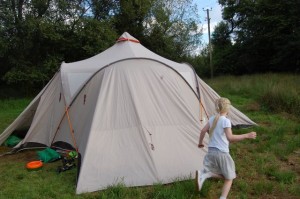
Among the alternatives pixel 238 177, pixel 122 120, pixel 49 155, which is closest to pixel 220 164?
pixel 238 177

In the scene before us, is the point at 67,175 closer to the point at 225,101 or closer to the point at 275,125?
the point at 225,101

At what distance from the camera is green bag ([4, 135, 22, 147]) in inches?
298

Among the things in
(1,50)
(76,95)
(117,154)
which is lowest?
(117,154)

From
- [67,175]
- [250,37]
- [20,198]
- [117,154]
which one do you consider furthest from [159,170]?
[250,37]

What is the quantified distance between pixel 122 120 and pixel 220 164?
6.11 ft

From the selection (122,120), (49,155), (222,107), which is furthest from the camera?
(49,155)

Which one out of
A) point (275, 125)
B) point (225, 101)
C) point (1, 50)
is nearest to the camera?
point (225, 101)

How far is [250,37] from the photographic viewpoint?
31219mm

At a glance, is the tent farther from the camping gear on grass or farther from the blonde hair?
the blonde hair

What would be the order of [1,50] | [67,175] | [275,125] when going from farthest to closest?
[1,50] < [275,125] < [67,175]

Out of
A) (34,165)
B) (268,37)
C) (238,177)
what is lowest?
(238,177)

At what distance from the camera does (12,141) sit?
25.0 feet

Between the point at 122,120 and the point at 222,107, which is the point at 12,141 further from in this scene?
the point at 222,107

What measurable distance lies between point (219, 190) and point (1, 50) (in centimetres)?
1536
